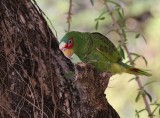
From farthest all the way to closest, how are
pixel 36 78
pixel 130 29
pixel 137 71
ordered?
pixel 130 29 → pixel 137 71 → pixel 36 78

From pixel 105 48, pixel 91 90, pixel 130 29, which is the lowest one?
pixel 91 90

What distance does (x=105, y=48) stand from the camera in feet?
5.92

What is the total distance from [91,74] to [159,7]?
109 inches

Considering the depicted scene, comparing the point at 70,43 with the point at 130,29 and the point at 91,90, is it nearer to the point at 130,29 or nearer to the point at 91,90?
the point at 91,90

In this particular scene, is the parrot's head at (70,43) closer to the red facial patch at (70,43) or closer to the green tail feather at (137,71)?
the red facial patch at (70,43)

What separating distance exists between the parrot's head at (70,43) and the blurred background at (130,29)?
212 cm

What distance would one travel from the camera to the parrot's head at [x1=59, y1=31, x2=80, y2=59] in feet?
5.88

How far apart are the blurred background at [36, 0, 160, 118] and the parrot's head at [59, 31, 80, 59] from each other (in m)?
2.12

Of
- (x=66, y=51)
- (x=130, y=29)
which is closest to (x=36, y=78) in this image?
(x=66, y=51)

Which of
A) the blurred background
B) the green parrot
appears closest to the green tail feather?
the green parrot

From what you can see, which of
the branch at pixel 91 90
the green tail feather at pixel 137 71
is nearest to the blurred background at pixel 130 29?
the green tail feather at pixel 137 71

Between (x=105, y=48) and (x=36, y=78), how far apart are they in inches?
11.0

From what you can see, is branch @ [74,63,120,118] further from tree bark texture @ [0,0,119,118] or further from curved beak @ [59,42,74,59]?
curved beak @ [59,42,74,59]

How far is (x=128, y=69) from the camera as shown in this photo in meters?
1.87
